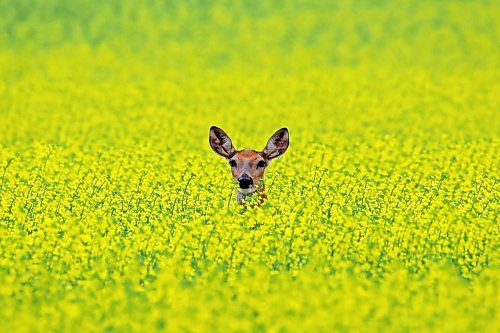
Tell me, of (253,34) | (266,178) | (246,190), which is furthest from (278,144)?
Result: (253,34)

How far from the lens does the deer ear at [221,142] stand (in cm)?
1011

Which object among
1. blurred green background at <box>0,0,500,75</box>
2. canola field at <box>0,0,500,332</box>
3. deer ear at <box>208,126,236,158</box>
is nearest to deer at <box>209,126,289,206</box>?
deer ear at <box>208,126,236,158</box>

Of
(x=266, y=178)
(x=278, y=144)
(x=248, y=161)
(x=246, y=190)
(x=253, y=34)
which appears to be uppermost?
(x=253, y=34)

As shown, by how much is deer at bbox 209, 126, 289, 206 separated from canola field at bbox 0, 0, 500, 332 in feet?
0.91

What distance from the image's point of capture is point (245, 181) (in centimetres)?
930

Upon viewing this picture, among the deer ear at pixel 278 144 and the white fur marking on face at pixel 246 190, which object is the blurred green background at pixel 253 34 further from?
the white fur marking on face at pixel 246 190

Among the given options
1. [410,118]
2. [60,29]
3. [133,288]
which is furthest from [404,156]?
[60,29]

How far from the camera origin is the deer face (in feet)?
31.0

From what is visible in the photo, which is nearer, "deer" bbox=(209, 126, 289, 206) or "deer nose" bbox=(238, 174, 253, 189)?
"deer nose" bbox=(238, 174, 253, 189)

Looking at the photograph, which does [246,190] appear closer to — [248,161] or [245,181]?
[245,181]

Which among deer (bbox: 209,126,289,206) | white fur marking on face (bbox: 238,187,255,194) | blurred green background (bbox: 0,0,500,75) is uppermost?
blurred green background (bbox: 0,0,500,75)

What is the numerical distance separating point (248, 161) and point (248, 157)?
0.26 feet

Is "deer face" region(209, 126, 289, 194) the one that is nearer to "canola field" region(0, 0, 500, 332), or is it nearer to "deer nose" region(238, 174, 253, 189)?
"deer nose" region(238, 174, 253, 189)

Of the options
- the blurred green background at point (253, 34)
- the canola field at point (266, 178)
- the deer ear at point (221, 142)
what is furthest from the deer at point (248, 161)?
the blurred green background at point (253, 34)
